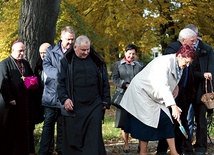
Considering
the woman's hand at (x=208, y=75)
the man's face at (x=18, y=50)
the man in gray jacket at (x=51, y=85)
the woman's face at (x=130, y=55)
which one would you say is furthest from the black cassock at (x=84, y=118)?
the woman's hand at (x=208, y=75)

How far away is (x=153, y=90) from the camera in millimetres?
5809

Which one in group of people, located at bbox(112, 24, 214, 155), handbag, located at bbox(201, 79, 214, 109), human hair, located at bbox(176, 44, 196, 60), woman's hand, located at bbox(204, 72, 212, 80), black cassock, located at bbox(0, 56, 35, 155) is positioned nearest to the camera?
human hair, located at bbox(176, 44, 196, 60)

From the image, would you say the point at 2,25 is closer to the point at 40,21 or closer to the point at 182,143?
the point at 40,21

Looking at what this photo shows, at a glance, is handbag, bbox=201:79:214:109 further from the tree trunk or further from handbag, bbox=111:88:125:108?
the tree trunk

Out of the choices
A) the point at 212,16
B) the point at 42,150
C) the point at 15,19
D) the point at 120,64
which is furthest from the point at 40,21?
the point at 212,16

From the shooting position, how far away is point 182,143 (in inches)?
274

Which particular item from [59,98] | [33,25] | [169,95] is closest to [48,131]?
[59,98]

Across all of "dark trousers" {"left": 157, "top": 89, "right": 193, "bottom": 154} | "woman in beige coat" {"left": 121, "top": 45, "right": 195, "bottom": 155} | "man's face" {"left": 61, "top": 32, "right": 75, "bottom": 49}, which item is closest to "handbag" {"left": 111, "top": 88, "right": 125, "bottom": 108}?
"dark trousers" {"left": 157, "top": 89, "right": 193, "bottom": 154}

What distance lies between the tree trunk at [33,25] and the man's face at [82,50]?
2357 mm

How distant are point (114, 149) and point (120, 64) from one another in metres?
1.53

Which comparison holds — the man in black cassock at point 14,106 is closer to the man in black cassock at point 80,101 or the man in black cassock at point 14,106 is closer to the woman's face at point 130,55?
the man in black cassock at point 80,101

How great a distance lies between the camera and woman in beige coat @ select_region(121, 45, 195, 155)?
559 centimetres

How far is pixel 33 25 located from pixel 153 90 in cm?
318

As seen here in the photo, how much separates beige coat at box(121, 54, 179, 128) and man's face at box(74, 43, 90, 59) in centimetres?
85
